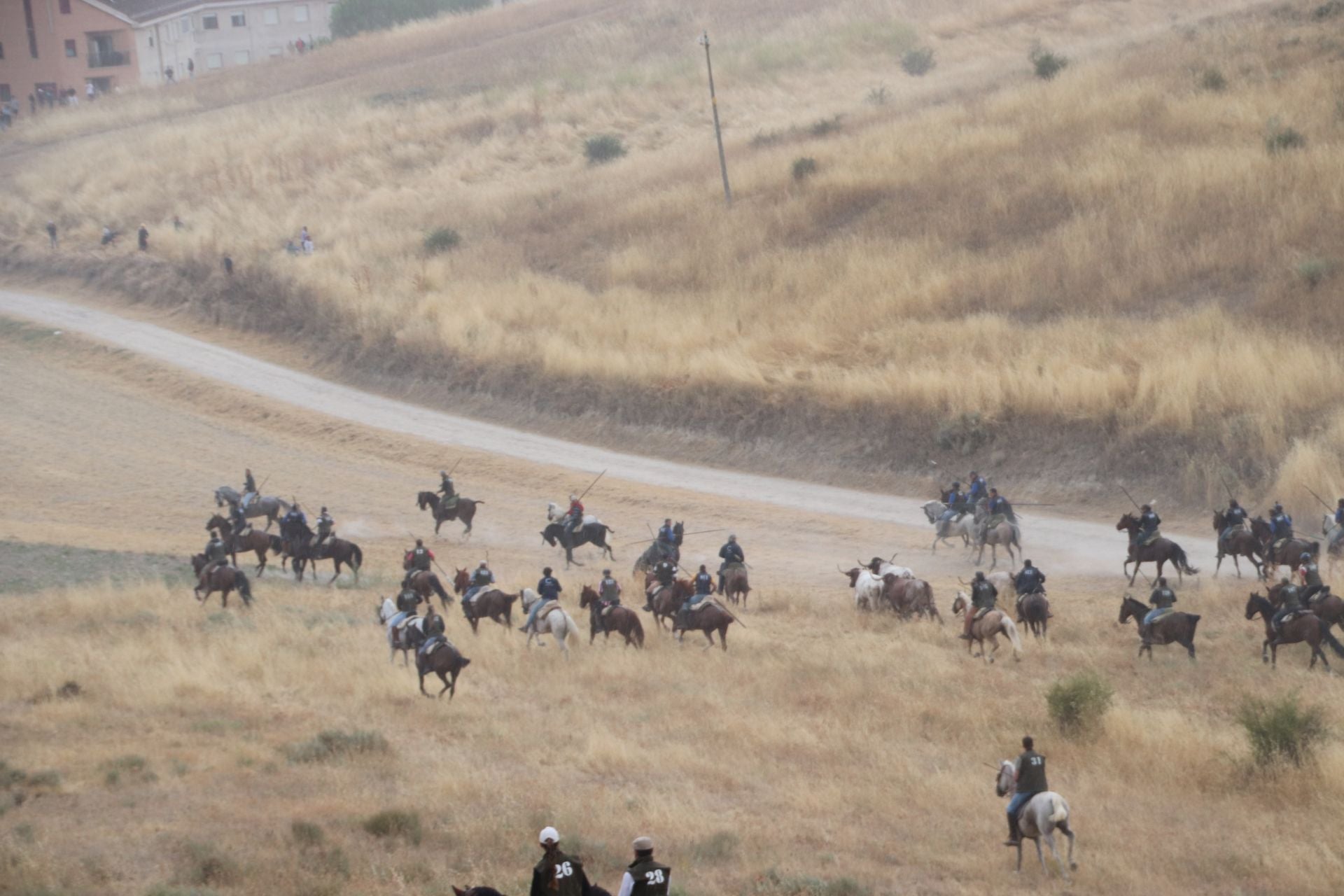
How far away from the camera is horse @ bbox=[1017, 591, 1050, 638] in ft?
66.9

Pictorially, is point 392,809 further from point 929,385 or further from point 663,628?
point 929,385

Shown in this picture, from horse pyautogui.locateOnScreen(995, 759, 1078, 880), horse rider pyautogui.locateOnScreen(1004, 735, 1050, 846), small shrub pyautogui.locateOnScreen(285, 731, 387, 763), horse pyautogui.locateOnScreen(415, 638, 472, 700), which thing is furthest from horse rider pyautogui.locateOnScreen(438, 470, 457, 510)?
horse rider pyautogui.locateOnScreen(1004, 735, 1050, 846)

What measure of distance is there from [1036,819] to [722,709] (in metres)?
6.02

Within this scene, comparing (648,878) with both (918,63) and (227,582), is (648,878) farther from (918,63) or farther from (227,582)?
(918,63)

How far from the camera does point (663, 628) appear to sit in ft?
75.0

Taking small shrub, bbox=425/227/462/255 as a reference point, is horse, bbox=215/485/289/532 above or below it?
below

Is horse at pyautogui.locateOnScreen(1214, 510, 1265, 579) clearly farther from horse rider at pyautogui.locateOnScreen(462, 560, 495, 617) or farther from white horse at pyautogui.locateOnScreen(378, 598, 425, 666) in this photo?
white horse at pyautogui.locateOnScreen(378, 598, 425, 666)

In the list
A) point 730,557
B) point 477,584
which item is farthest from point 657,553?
point 477,584

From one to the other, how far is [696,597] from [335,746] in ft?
22.8

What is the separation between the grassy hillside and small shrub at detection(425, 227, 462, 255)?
0.29m

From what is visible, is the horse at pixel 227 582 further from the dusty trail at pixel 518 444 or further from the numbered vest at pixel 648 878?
the numbered vest at pixel 648 878

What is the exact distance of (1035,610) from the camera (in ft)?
66.9

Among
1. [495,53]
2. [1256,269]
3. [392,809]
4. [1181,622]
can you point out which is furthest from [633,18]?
[392,809]

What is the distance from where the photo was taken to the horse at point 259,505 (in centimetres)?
2892
